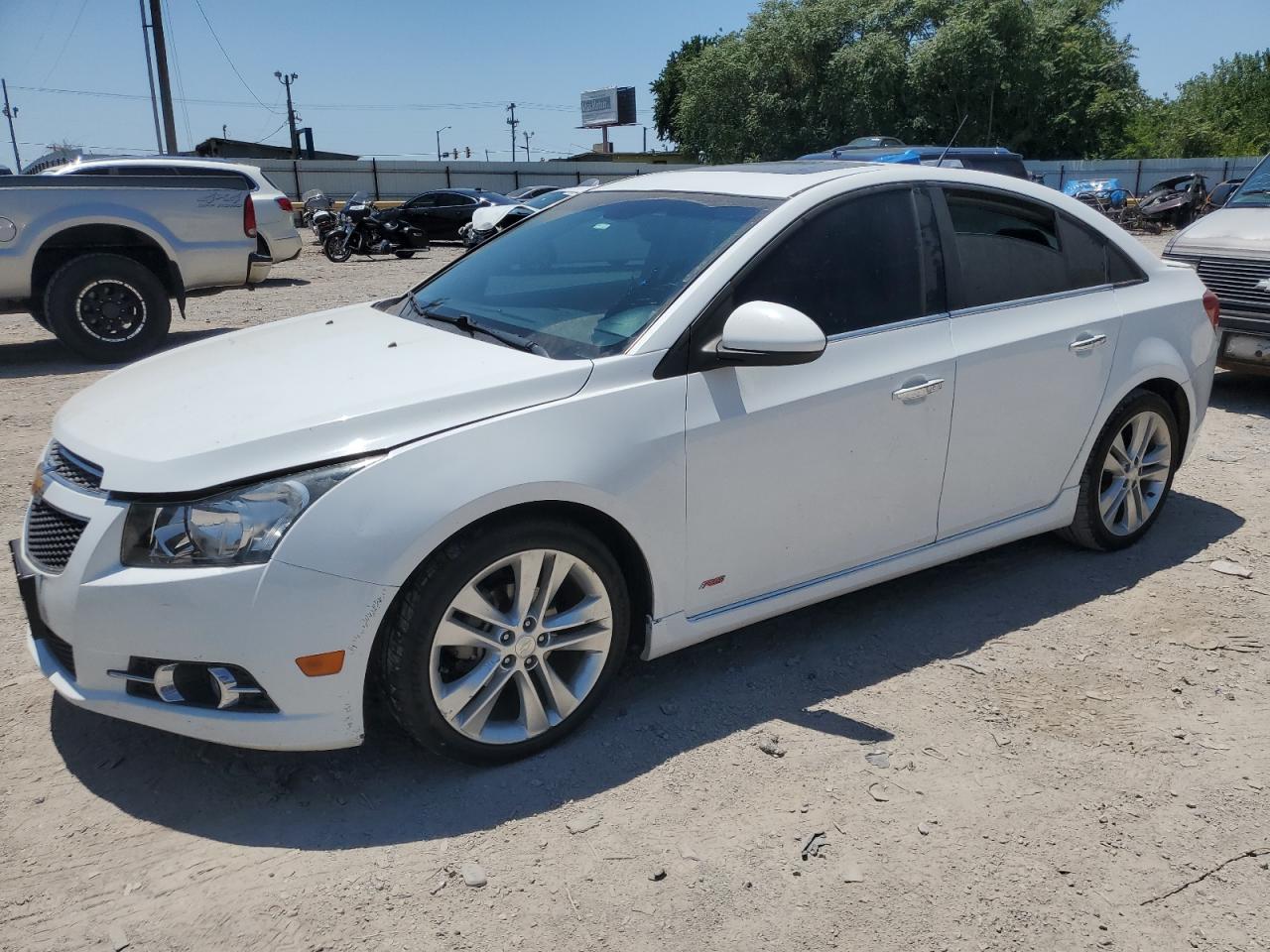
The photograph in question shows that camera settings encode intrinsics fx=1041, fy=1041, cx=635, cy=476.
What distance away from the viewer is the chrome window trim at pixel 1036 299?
3.78 meters

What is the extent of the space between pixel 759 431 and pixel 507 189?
43.4 m

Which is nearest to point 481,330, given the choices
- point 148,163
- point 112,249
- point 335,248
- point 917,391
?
point 917,391

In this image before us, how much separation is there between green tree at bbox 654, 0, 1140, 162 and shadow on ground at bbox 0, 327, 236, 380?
3603 centimetres

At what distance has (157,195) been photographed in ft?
29.6

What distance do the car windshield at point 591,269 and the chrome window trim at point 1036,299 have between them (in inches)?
33.9

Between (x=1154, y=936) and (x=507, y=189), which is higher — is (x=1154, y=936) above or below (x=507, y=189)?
below

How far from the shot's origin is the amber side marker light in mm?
2619

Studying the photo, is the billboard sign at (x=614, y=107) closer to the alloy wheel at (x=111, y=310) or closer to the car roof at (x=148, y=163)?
the car roof at (x=148, y=163)

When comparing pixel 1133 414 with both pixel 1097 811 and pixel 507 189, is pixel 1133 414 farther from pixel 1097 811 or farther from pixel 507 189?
pixel 507 189

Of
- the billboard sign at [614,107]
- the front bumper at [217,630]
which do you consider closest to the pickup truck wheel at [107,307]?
the front bumper at [217,630]

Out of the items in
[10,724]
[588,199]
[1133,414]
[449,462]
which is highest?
[588,199]

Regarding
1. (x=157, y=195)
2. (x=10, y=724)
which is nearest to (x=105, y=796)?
(x=10, y=724)

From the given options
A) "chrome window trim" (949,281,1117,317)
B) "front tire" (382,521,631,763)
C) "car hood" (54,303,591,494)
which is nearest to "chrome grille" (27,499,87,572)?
"car hood" (54,303,591,494)

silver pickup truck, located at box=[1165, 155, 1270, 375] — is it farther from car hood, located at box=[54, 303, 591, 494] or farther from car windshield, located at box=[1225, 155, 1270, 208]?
car hood, located at box=[54, 303, 591, 494]
